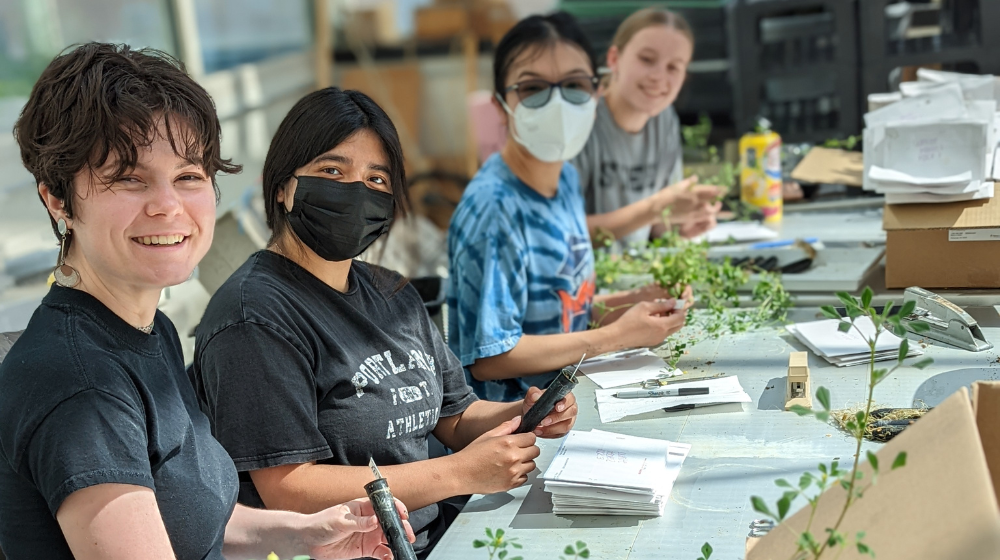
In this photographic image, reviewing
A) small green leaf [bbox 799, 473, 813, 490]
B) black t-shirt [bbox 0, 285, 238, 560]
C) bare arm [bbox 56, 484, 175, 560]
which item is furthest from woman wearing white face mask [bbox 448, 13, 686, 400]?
small green leaf [bbox 799, 473, 813, 490]

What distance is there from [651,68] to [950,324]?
150 centimetres

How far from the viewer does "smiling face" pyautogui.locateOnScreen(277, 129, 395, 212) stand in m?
1.67

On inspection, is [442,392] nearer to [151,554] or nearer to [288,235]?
[288,235]

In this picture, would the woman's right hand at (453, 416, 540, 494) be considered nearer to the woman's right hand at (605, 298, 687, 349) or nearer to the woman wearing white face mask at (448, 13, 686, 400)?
the woman wearing white face mask at (448, 13, 686, 400)

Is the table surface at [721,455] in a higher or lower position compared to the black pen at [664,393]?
lower

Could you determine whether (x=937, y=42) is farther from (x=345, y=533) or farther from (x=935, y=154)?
(x=345, y=533)

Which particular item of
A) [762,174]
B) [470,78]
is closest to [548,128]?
[762,174]

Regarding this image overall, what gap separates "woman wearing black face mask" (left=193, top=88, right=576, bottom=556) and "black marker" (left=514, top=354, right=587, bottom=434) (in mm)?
25

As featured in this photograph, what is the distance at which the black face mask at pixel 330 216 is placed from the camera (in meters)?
1.65

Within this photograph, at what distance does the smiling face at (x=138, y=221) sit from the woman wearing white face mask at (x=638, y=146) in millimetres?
1940

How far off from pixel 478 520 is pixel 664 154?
218cm

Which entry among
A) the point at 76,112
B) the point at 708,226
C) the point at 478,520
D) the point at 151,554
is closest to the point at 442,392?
the point at 478,520

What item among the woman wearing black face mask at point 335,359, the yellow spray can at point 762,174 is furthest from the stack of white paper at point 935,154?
the woman wearing black face mask at point 335,359

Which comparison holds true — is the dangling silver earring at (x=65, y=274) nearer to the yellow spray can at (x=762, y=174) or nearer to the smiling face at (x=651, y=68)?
the smiling face at (x=651, y=68)
